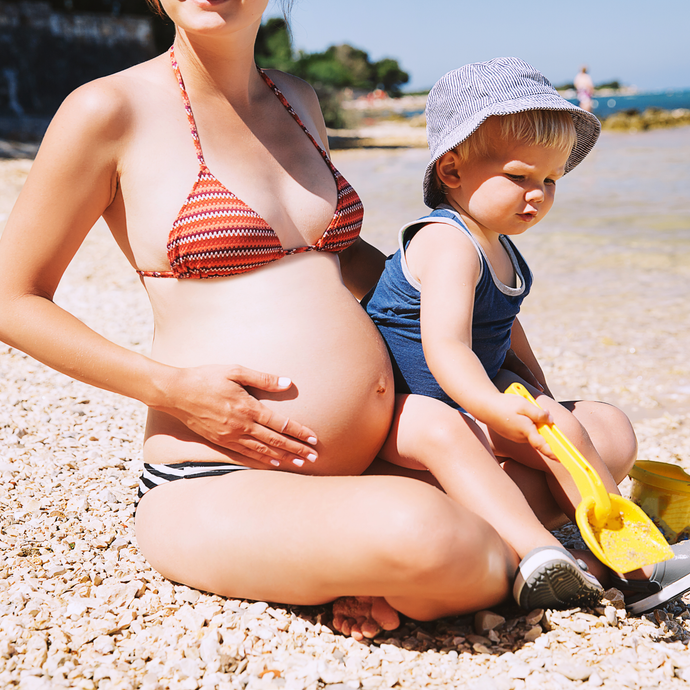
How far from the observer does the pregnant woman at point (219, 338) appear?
162 centimetres

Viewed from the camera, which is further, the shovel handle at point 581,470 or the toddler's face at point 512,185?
the toddler's face at point 512,185

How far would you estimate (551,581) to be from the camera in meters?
1.62

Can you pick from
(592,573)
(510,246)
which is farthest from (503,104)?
(592,573)

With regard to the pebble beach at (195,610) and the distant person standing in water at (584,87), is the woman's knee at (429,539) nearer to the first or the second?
the pebble beach at (195,610)

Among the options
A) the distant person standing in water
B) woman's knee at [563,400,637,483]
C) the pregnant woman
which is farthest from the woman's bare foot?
the distant person standing in water

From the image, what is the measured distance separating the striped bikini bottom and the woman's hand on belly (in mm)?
55

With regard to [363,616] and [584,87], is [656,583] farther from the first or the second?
[584,87]

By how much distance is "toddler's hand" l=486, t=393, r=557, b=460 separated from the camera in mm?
1688

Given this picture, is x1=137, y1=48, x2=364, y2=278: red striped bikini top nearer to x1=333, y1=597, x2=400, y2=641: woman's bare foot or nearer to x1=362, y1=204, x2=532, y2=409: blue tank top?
x1=362, y1=204, x2=532, y2=409: blue tank top

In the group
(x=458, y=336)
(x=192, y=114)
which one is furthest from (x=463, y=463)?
(x=192, y=114)

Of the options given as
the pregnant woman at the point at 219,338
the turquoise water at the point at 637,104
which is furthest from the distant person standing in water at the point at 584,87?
the pregnant woman at the point at 219,338

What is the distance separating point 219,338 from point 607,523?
106 centimetres

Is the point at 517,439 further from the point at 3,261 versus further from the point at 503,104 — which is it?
the point at 3,261

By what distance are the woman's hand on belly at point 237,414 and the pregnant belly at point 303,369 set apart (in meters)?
0.03
